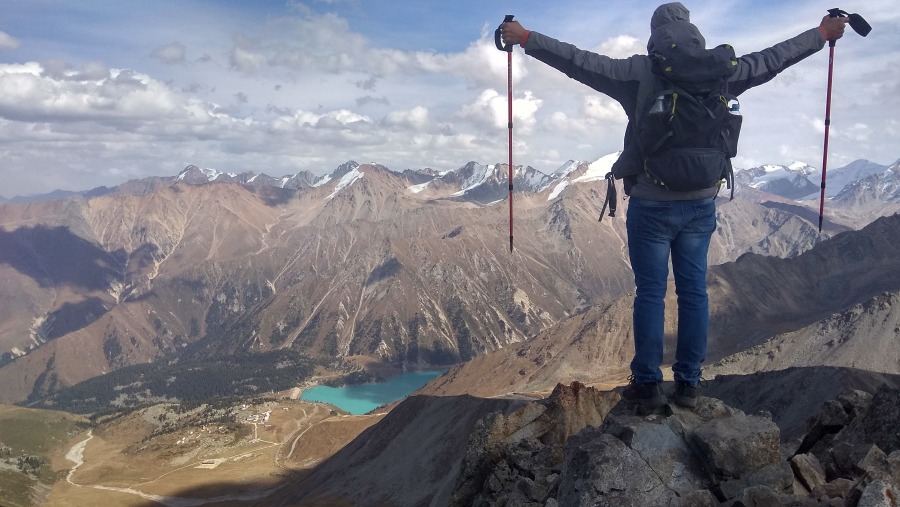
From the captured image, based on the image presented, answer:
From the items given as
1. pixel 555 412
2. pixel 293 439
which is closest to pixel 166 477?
pixel 293 439

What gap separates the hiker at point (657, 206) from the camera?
33.2 ft

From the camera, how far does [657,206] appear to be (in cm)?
1019

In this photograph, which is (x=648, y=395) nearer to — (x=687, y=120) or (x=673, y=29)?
(x=687, y=120)

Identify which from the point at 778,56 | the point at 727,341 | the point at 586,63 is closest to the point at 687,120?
the point at 586,63

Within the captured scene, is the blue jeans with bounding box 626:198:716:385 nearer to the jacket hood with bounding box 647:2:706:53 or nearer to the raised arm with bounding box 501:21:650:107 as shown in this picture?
the raised arm with bounding box 501:21:650:107

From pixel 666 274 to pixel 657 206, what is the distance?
3.68ft

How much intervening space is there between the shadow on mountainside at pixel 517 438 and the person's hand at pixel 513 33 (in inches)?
249

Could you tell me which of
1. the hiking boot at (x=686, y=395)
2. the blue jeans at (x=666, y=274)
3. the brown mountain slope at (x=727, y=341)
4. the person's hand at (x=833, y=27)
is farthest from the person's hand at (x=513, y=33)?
the brown mountain slope at (x=727, y=341)

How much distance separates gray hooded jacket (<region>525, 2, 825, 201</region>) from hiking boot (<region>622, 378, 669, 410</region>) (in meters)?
3.04

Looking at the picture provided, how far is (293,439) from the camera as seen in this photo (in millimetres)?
120000

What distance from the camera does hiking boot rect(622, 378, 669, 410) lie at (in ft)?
34.6

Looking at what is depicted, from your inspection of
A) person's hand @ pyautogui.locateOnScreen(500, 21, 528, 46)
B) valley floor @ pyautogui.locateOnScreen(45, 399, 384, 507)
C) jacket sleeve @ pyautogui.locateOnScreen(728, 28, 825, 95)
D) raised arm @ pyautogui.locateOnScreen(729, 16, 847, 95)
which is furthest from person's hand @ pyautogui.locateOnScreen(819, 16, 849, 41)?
valley floor @ pyautogui.locateOnScreen(45, 399, 384, 507)

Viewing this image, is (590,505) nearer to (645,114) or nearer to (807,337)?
(645,114)

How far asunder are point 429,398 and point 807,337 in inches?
3346
